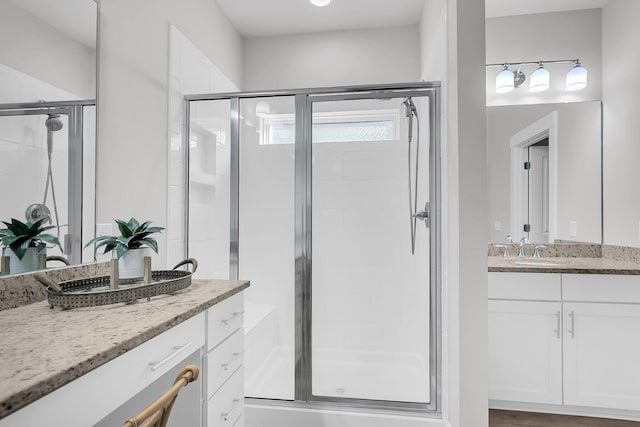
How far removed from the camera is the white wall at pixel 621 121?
2.33m

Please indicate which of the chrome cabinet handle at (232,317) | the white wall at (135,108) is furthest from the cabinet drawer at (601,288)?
the white wall at (135,108)

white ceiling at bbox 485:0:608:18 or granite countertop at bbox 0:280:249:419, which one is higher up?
white ceiling at bbox 485:0:608:18

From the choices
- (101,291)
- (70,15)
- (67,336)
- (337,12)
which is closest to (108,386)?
(67,336)

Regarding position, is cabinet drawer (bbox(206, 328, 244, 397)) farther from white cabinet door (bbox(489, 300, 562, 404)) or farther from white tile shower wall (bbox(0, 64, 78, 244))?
white cabinet door (bbox(489, 300, 562, 404))

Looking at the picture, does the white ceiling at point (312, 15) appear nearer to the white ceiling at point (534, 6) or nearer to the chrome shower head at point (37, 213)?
the white ceiling at point (534, 6)

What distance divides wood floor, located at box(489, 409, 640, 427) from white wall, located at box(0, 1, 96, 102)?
270cm

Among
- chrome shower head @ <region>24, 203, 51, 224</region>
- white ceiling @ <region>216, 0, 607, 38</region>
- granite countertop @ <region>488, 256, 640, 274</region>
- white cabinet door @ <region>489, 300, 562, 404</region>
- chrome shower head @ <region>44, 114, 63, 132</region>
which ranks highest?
white ceiling @ <region>216, 0, 607, 38</region>

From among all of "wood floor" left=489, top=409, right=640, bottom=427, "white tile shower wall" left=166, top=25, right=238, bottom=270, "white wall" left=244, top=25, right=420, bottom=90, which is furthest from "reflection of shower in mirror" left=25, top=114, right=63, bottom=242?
"wood floor" left=489, top=409, right=640, bottom=427

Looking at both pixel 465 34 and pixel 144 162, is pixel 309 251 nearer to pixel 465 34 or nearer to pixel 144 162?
pixel 144 162

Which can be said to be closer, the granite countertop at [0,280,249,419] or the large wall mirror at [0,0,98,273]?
the granite countertop at [0,280,249,419]

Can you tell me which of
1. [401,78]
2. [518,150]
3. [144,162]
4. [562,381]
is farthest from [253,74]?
[562,381]

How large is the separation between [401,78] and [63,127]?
251 cm

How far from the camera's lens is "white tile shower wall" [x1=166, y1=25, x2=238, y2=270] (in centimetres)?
212

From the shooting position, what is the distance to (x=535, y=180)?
2.74 metres
